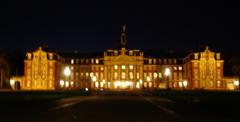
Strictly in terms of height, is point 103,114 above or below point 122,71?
below

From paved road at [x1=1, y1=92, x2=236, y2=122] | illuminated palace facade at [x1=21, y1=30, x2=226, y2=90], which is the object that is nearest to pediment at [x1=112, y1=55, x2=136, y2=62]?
illuminated palace facade at [x1=21, y1=30, x2=226, y2=90]

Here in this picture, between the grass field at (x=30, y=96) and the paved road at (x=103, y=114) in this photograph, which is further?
the grass field at (x=30, y=96)

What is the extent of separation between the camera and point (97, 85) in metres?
150

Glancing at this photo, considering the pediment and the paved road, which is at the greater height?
the pediment

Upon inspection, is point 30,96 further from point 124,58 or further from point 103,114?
point 124,58

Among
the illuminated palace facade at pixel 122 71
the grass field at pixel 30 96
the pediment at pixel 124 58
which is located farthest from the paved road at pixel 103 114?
the pediment at pixel 124 58

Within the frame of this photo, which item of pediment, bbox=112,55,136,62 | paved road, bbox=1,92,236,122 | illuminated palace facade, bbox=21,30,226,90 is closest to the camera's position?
paved road, bbox=1,92,236,122

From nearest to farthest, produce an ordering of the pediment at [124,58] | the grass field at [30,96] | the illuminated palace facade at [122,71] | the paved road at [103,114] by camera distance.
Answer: the paved road at [103,114], the grass field at [30,96], the illuminated palace facade at [122,71], the pediment at [124,58]

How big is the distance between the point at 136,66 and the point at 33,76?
36331 millimetres

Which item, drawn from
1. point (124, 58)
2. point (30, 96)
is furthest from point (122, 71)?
point (30, 96)

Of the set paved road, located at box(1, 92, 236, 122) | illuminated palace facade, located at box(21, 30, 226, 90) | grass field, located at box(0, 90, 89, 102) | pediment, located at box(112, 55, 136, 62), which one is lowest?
paved road, located at box(1, 92, 236, 122)

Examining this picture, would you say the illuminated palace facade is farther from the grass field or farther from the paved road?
the paved road

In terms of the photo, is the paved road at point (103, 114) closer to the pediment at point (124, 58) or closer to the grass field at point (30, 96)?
the grass field at point (30, 96)

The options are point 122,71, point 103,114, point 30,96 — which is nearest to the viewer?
point 103,114
